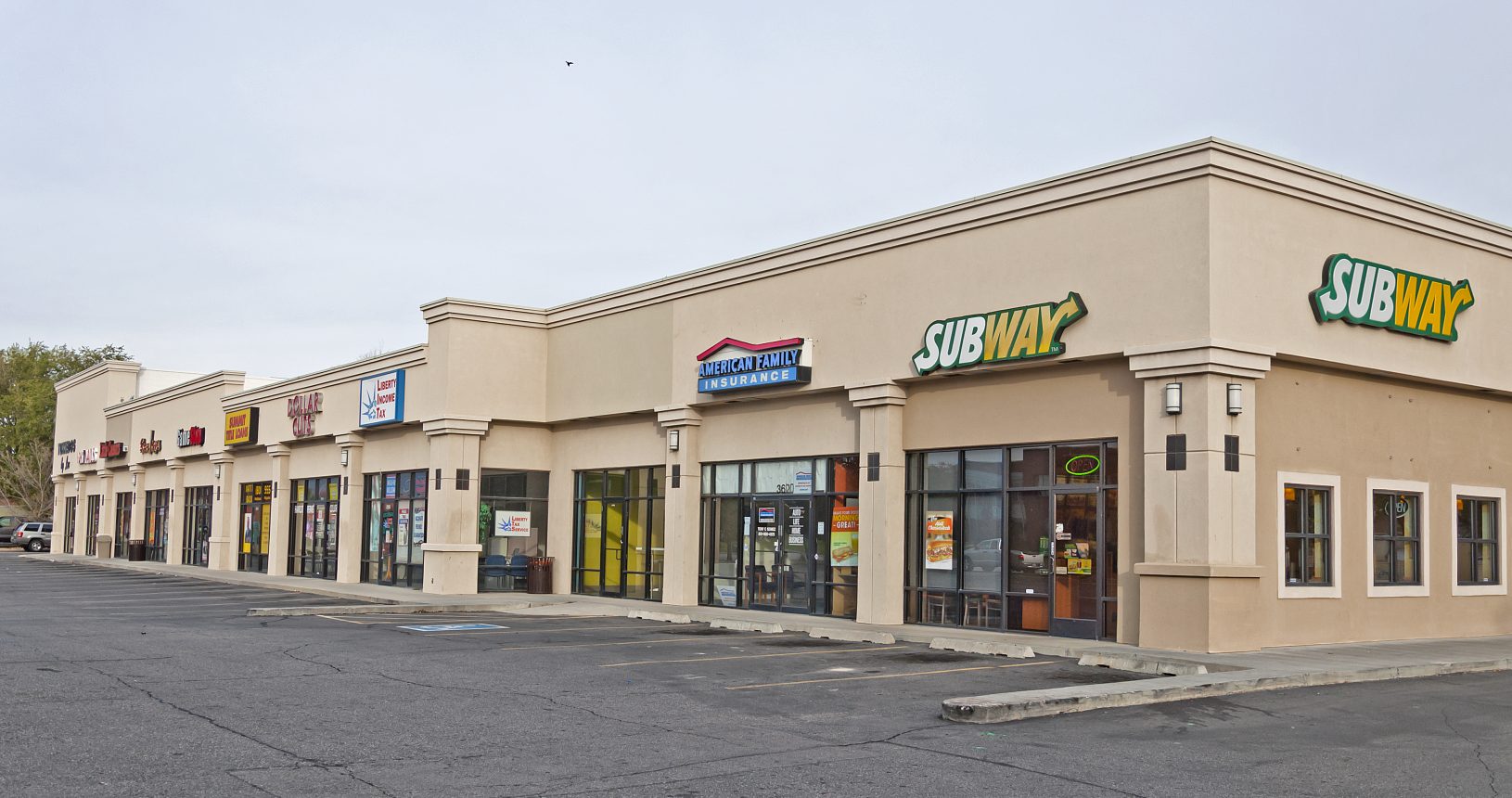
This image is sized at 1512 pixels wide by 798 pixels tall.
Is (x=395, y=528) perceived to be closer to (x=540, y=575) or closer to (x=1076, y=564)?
(x=540, y=575)

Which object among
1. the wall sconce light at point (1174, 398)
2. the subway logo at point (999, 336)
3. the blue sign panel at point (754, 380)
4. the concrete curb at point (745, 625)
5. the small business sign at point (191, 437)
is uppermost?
the subway logo at point (999, 336)

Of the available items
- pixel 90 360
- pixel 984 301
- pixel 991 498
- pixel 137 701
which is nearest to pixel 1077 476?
pixel 991 498

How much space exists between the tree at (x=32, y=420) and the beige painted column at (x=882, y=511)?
272ft

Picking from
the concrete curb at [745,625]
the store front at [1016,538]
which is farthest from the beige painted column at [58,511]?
the store front at [1016,538]

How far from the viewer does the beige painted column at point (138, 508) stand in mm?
54906

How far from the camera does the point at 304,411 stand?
39.5 m

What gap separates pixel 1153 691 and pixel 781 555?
40.8 feet

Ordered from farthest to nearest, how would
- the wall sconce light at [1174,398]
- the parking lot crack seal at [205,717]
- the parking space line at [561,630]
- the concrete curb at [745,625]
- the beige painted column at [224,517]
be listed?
the beige painted column at [224,517] < the concrete curb at [745,625] < the parking space line at [561,630] < the wall sconce light at [1174,398] < the parking lot crack seal at [205,717]

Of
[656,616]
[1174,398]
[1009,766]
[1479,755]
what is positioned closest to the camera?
[1009,766]

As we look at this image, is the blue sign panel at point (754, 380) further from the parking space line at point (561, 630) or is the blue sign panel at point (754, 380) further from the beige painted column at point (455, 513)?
the beige painted column at point (455, 513)

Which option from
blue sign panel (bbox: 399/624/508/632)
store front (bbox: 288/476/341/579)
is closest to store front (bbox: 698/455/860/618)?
blue sign panel (bbox: 399/624/508/632)

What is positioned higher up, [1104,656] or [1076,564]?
[1076,564]

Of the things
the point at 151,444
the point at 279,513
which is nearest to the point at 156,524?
the point at 151,444

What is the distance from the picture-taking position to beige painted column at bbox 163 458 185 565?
166 feet
